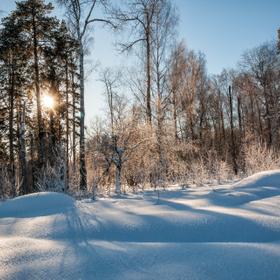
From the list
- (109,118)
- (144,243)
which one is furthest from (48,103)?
(144,243)

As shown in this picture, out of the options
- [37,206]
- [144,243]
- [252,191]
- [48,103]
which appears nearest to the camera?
[144,243]

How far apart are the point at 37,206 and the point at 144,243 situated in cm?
299

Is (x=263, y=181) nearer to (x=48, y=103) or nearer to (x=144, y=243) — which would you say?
(x=144, y=243)

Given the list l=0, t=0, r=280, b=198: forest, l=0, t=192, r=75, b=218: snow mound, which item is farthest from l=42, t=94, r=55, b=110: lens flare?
l=0, t=192, r=75, b=218: snow mound

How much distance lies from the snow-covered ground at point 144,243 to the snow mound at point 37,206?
2.9 inches

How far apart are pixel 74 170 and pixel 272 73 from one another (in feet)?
68.8

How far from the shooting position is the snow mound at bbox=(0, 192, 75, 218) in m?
4.97

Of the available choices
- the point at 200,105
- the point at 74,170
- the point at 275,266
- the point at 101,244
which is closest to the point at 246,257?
the point at 275,266

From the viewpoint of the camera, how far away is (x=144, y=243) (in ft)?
9.70

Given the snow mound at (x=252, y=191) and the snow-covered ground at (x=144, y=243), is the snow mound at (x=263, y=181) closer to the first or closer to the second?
the snow mound at (x=252, y=191)

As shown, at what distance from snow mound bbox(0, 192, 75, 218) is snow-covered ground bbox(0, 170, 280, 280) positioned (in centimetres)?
7

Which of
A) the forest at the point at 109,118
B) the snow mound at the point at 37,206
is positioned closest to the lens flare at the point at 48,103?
A: the forest at the point at 109,118

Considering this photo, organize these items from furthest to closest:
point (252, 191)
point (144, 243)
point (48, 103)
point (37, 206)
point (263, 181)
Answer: point (48, 103) < point (263, 181) < point (252, 191) < point (37, 206) < point (144, 243)

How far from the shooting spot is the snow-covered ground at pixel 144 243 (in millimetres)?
2244
